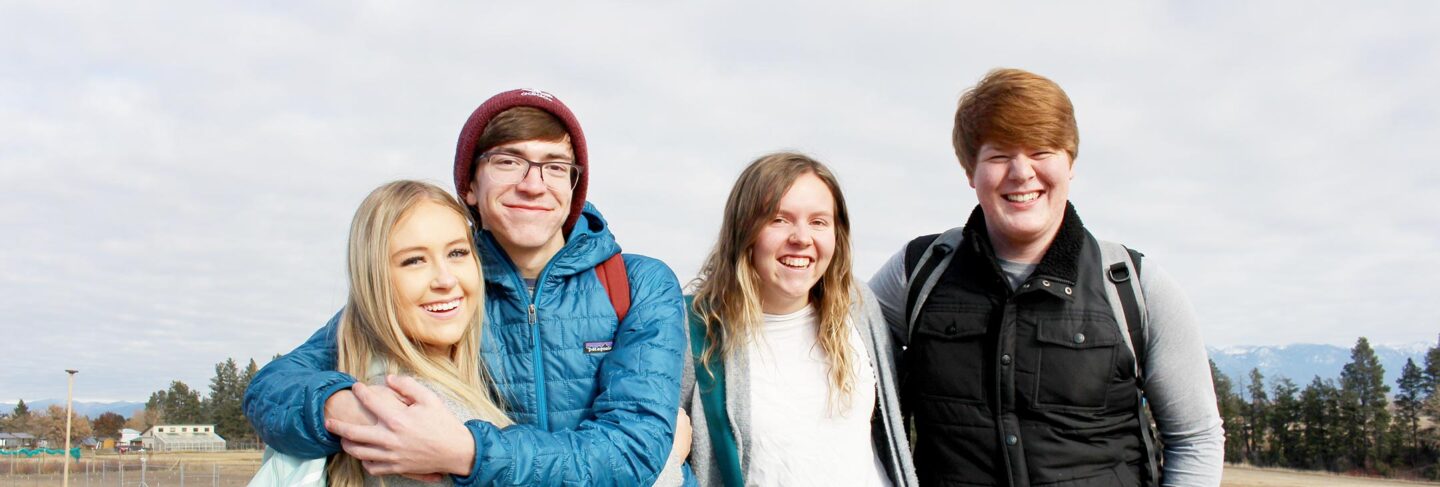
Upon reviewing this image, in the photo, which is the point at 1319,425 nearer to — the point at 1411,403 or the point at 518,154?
the point at 1411,403

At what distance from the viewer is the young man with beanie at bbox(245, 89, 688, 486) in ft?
7.94

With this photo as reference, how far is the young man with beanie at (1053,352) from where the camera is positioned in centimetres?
370

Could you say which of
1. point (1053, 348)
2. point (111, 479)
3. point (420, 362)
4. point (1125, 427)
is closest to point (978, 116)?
point (1053, 348)

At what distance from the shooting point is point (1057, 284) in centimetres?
Answer: 376

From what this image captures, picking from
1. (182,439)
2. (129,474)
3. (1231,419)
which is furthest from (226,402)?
(1231,419)

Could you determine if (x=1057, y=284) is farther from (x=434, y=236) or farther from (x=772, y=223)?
(x=434, y=236)

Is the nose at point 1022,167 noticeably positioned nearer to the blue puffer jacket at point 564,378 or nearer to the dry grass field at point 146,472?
the blue puffer jacket at point 564,378

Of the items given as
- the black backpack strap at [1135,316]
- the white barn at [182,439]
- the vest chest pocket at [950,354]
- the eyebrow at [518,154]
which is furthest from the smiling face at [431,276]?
the white barn at [182,439]

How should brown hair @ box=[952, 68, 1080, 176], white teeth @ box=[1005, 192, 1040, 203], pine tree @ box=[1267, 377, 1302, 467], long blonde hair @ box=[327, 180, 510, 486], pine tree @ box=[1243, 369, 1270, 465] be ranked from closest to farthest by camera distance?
long blonde hair @ box=[327, 180, 510, 486] < brown hair @ box=[952, 68, 1080, 176] < white teeth @ box=[1005, 192, 1040, 203] < pine tree @ box=[1267, 377, 1302, 467] < pine tree @ box=[1243, 369, 1270, 465]

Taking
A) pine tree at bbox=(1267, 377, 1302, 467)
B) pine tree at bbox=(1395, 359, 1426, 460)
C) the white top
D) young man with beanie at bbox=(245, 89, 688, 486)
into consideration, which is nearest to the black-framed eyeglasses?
young man with beanie at bbox=(245, 89, 688, 486)

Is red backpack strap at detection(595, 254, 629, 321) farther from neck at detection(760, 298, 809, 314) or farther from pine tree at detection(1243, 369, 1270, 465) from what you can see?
pine tree at detection(1243, 369, 1270, 465)

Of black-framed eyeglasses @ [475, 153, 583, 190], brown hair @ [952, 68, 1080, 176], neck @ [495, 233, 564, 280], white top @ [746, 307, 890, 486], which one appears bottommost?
Answer: white top @ [746, 307, 890, 486]

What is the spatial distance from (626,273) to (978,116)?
170 centimetres

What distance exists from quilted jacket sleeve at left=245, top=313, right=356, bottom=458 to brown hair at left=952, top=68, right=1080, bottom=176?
266cm
